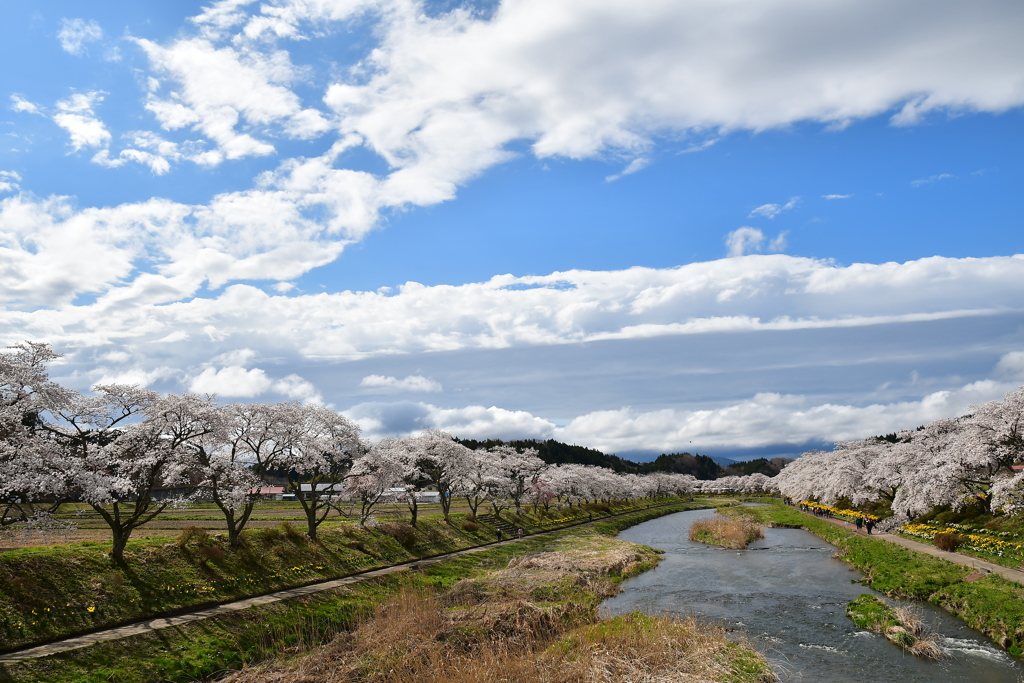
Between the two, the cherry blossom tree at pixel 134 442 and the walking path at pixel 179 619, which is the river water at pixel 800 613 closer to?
the walking path at pixel 179 619

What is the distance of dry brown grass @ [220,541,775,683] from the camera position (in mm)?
19719

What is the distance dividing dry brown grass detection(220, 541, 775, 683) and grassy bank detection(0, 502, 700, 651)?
949 cm

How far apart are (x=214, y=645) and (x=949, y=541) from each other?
4903cm

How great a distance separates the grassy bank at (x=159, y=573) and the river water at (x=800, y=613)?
67.4 ft

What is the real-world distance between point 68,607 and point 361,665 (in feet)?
47.7

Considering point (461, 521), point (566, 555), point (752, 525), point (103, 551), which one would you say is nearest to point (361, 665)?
point (103, 551)

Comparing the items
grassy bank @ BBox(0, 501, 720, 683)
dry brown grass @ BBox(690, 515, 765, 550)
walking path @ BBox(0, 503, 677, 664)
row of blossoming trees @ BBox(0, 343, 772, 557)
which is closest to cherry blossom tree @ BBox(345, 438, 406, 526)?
row of blossoming trees @ BBox(0, 343, 772, 557)

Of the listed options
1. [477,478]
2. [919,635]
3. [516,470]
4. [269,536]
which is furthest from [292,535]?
[516,470]

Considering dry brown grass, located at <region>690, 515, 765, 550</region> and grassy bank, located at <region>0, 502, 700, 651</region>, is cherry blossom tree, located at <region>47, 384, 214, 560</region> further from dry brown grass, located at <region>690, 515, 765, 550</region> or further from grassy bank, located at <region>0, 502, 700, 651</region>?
dry brown grass, located at <region>690, 515, 765, 550</region>

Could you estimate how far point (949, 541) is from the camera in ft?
140

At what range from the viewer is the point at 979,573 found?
33125 millimetres

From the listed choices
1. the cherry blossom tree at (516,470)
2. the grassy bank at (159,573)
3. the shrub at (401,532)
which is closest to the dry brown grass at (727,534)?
the cherry blossom tree at (516,470)

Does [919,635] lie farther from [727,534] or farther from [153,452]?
[727,534]

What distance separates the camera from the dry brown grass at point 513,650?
19.7 metres
